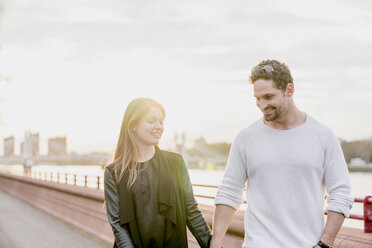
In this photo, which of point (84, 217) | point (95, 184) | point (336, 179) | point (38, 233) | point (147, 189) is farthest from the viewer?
point (95, 184)

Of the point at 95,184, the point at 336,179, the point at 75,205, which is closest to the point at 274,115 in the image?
the point at 336,179

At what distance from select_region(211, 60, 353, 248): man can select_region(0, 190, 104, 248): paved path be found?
9.21 metres

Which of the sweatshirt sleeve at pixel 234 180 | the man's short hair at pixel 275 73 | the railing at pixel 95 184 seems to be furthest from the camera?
the railing at pixel 95 184

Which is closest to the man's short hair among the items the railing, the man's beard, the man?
the man

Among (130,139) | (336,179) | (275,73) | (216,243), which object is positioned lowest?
(216,243)

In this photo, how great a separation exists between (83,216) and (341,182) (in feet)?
41.1

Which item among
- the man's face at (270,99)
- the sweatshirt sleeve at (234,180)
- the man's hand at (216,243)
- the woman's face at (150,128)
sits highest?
the man's face at (270,99)

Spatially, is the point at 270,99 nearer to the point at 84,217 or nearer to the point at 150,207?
the point at 150,207

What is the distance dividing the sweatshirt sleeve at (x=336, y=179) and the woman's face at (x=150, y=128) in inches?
44.8

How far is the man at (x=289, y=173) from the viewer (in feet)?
11.3

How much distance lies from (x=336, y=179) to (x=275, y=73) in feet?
2.26

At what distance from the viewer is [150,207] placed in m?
3.94

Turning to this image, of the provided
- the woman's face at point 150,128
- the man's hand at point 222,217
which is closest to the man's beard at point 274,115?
the man's hand at point 222,217

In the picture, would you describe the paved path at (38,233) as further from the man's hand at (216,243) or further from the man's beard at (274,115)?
the man's beard at (274,115)
